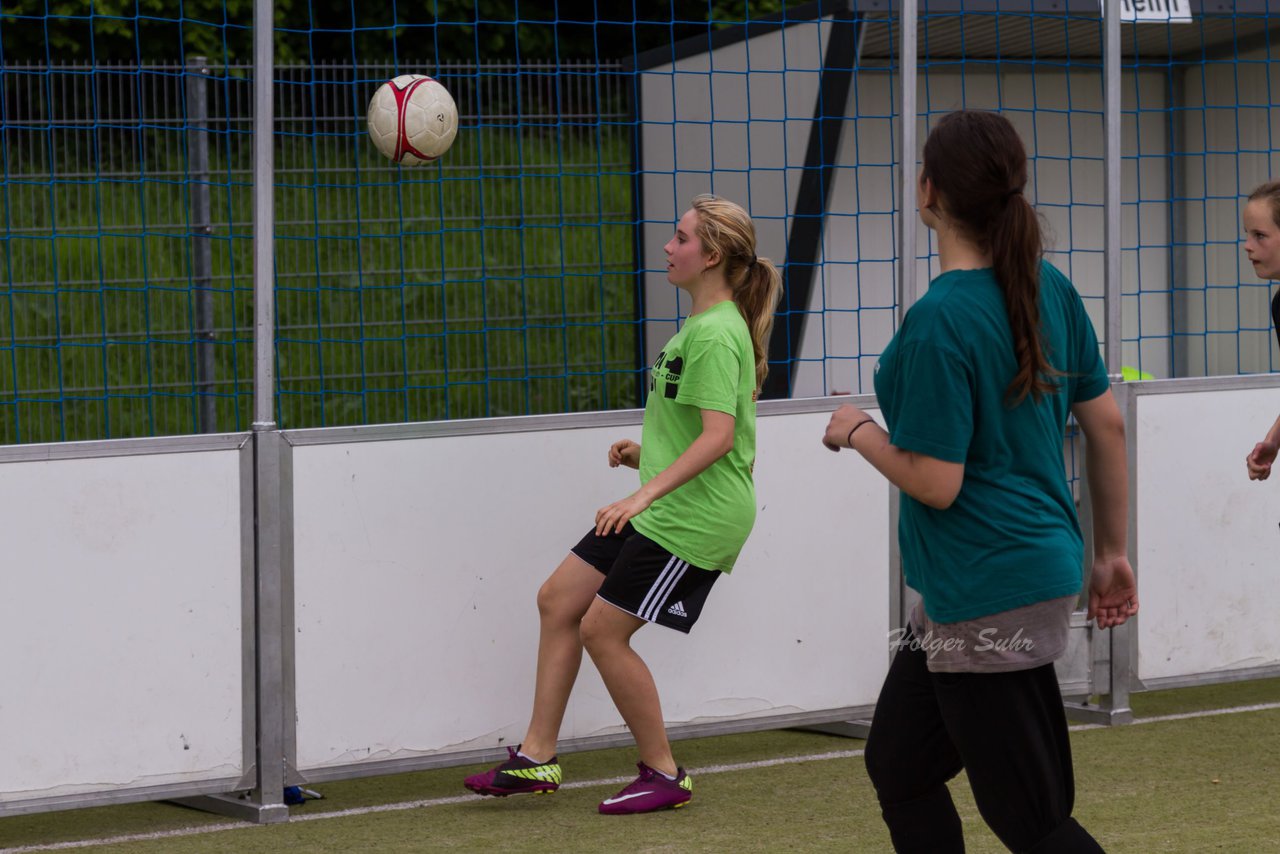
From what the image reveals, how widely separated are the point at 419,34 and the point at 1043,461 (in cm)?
1315

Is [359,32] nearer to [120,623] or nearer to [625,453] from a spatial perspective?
[625,453]

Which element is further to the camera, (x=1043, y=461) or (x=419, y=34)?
(x=419, y=34)

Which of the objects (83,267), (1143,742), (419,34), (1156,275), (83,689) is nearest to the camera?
(83,689)

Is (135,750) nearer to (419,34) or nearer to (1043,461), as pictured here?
(1043,461)

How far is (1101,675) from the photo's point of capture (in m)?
5.75

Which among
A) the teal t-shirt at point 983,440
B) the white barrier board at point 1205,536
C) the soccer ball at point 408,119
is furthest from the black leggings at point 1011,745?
the white barrier board at point 1205,536

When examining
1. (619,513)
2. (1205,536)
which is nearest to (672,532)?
(619,513)

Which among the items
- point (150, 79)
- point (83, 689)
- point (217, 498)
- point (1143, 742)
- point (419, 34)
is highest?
point (419, 34)

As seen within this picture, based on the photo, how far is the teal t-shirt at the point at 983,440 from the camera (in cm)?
269

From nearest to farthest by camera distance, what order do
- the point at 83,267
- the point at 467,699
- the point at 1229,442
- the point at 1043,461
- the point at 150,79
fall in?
the point at 1043,461 < the point at 467,699 < the point at 1229,442 < the point at 83,267 < the point at 150,79

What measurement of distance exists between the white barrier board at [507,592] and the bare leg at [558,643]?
39 centimetres

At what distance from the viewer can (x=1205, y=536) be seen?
19.4 ft

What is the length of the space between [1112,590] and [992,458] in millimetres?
464

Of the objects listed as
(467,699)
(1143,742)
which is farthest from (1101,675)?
(467,699)
